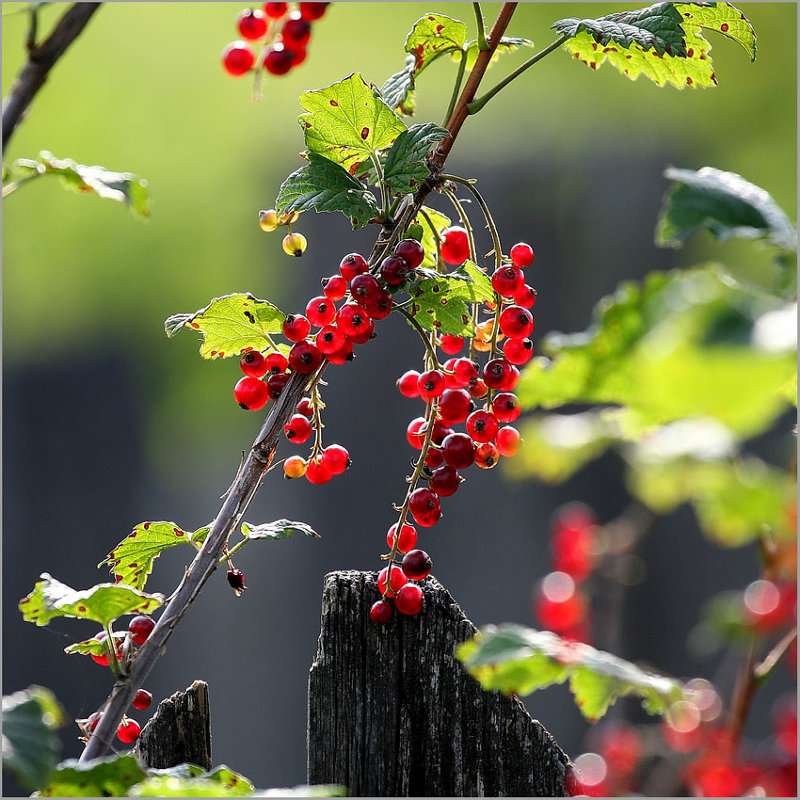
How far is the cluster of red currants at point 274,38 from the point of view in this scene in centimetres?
55

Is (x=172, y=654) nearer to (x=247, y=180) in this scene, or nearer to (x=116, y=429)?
(x=116, y=429)

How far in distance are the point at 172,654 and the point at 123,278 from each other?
6.33 ft

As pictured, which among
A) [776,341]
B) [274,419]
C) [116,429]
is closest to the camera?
[776,341]

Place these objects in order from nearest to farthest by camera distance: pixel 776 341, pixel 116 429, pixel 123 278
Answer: pixel 776 341
pixel 116 429
pixel 123 278

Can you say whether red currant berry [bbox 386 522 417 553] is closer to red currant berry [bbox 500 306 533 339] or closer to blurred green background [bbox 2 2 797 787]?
red currant berry [bbox 500 306 533 339]

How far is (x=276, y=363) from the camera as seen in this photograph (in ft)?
2.04

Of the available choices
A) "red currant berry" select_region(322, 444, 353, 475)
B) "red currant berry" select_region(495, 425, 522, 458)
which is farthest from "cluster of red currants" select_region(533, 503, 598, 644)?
"red currant berry" select_region(322, 444, 353, 475)

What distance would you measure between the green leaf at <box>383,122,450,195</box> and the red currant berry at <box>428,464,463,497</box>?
0.62ft

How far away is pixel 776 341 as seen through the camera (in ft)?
0.81

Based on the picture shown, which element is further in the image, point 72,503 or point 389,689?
point 72,503

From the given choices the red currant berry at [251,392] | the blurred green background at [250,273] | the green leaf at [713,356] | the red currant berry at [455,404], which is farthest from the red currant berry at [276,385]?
the blurred green background at [250,273]

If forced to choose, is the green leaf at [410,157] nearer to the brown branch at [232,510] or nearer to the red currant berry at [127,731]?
the brown branch at [232,510]

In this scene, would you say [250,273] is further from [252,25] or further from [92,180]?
[252,25]

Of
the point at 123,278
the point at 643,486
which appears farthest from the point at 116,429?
the point at 643,486
